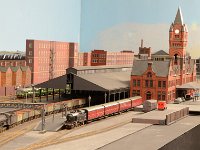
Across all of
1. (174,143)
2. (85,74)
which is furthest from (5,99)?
(174,143)

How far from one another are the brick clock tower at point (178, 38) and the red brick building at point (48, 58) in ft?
142

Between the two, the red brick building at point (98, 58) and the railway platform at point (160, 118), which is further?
the red brick building at point (98, 58)

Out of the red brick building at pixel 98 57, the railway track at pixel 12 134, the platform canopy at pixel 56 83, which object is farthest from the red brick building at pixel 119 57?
the railway track at pixel 12 134

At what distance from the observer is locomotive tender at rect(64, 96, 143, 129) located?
224 ft

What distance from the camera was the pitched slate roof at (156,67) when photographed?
104938mm

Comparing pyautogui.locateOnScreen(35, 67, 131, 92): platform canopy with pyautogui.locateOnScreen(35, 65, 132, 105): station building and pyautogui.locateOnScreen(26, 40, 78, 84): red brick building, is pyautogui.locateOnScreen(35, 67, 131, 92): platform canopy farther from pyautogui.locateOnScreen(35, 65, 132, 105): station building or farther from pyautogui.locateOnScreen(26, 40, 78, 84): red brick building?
pyautogui.locateOnScreen(26, 40, 78, 84): red brick building

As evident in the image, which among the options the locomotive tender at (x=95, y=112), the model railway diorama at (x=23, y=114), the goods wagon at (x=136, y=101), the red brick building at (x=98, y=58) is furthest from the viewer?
the red brick building at (x=98, y=58)

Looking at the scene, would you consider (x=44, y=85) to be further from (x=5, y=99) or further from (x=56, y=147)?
(x=56, y=147)

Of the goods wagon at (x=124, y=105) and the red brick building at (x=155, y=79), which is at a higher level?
the red brick building at (x=155, y=79)

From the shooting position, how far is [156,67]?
348 ft

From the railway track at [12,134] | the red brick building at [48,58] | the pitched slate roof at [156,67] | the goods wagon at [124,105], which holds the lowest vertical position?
the railway track at [12,134]

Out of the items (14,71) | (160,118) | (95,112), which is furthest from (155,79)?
(14,71)

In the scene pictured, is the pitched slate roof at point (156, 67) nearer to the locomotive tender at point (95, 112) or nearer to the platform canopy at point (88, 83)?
the platform canopy at point (88, 83)

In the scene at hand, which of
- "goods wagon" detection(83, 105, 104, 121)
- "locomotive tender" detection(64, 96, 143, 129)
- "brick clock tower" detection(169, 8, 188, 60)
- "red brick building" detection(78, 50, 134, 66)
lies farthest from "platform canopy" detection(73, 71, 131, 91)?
"red brick building" detection(78, 50, 134, 66)
